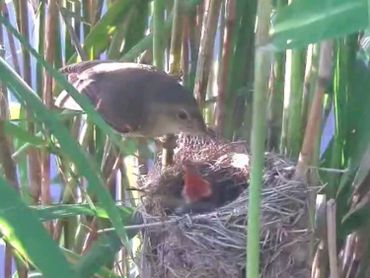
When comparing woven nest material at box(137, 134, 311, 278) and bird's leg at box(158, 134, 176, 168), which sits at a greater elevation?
bird's leg at box(158, 134, 176, 168)

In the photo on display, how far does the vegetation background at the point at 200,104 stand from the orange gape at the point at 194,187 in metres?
0.07

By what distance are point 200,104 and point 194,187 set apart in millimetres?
121

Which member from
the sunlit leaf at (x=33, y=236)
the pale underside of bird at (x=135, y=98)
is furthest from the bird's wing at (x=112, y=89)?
the sunlit leaf at (x=33, y=236)

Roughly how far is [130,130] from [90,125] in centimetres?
10

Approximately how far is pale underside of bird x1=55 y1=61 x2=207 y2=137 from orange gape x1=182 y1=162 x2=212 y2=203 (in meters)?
0.08

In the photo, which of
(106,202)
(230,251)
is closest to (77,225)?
(230,251)

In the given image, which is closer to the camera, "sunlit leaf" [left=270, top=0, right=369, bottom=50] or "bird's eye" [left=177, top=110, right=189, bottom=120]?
"sunlit leaf" [left=270, top=0, right=369, bottom=50]

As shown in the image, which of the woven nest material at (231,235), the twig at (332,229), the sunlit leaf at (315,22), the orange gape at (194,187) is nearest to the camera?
the sunlit leaf at (315,22)

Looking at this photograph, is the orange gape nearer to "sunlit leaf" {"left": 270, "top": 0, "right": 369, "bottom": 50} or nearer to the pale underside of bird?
the pale underside of bird

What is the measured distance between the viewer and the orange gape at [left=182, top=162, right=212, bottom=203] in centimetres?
116

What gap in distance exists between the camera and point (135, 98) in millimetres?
1427

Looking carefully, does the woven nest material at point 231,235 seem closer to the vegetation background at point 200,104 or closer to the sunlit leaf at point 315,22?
the vegetation background at point 200,104

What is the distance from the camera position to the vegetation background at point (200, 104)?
0.92 metres

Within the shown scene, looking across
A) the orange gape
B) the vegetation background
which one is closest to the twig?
the vegetation background
